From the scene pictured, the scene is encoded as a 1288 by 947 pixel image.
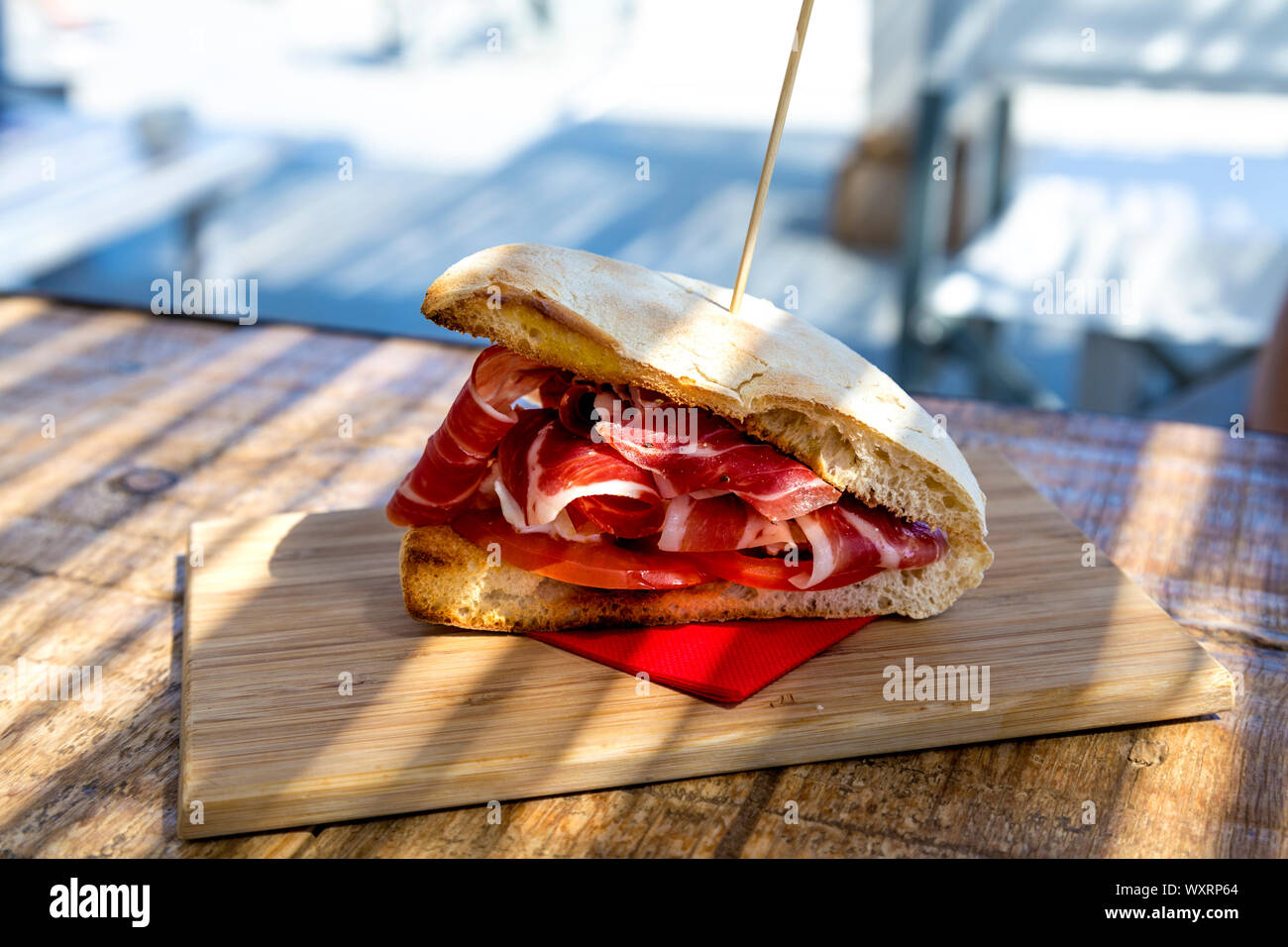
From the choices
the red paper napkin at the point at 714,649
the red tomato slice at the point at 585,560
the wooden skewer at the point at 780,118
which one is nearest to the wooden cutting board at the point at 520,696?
the red paper napkin at the point at 714,649

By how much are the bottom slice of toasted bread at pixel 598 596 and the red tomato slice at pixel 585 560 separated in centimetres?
2

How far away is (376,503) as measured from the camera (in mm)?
2381

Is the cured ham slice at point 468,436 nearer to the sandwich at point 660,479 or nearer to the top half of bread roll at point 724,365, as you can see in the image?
the sandwich at point 660,479

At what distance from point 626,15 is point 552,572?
23.9 feet

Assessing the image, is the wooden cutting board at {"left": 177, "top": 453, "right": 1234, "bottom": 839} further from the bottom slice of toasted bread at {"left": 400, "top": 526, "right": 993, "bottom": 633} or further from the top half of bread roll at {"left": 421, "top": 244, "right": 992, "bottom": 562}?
the top half of bread roll at {"left": 421, "top": 244, "right": 992, "bottom": 562}

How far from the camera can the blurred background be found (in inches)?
266

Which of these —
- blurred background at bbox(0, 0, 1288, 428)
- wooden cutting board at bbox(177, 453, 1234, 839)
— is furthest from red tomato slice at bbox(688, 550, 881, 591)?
blurred background at bbox(0, 0, 1288, 428)

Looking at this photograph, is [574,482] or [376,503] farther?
[376,503]

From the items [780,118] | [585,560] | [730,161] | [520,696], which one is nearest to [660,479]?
[585,560]

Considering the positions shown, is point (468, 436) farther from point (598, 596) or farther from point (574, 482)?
point (598, 596)

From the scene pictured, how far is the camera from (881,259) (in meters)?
8.61

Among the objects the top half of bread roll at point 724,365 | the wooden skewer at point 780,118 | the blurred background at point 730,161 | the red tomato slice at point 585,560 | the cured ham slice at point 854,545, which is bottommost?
the blurred background at point 730,161

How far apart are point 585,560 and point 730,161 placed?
7640 mm

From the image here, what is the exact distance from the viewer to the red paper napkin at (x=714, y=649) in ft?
5.46
